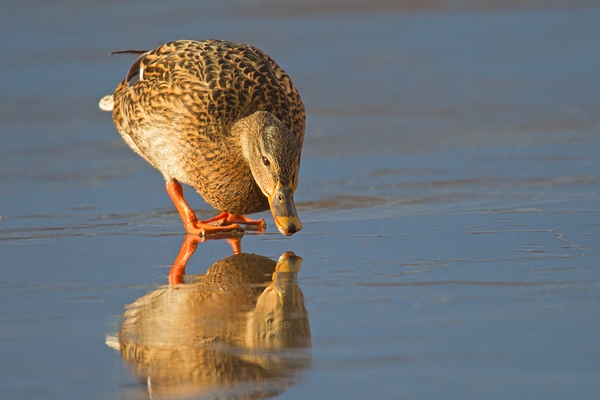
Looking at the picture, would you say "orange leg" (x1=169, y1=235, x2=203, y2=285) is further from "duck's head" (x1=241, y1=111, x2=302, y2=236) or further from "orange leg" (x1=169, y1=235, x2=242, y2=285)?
"duck's head" (x1=241, y1=111, x2=302, y2=236)

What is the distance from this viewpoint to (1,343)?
353 centimetres

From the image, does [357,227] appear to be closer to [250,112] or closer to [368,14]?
[250,112]

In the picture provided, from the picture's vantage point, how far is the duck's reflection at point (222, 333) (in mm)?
3145

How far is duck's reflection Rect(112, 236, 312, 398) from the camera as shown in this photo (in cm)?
314

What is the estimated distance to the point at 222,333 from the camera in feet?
11.7

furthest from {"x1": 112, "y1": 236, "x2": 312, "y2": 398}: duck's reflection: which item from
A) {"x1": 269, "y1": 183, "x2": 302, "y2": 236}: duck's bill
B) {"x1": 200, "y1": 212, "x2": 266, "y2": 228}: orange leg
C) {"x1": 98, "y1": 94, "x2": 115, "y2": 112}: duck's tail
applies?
{"x1": 98, "y1": 94, "x2": 115, "y2": 112}: duck's tail

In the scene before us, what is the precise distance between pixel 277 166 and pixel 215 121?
0.79m

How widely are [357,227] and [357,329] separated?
1700 millimetres

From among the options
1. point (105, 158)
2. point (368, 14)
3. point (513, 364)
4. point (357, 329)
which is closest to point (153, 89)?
point (105, 158)

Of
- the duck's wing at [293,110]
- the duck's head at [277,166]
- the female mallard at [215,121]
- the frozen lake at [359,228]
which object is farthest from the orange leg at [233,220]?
the duck's head at [277,166]

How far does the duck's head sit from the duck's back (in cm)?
33

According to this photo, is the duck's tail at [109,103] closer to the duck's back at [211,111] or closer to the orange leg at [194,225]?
the duck's back at [211,111]

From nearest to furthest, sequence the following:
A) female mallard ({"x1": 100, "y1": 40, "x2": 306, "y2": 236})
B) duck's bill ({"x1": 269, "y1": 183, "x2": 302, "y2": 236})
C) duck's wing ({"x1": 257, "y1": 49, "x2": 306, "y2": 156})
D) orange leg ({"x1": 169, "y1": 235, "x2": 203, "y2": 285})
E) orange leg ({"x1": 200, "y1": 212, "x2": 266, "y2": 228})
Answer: orange leg ({"x1": 169, "y1": 235, "x2": 203, "y2": 285}) < duck's bill ({"x1": 269, "y1": 183, "x2": 302, "y2": 236}) < female mallard ({"x1": 100, "y1": 40, "x2": 306, "y2": 236}) < duck's wing ({"x1": 257, "y1": 49, "x2": 306, "y2": 156}) < orange leg ({"x1": 200, "y1": 212, "x2": 266, "y2": 228})

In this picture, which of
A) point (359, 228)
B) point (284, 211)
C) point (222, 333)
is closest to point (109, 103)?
point (359, 228)
